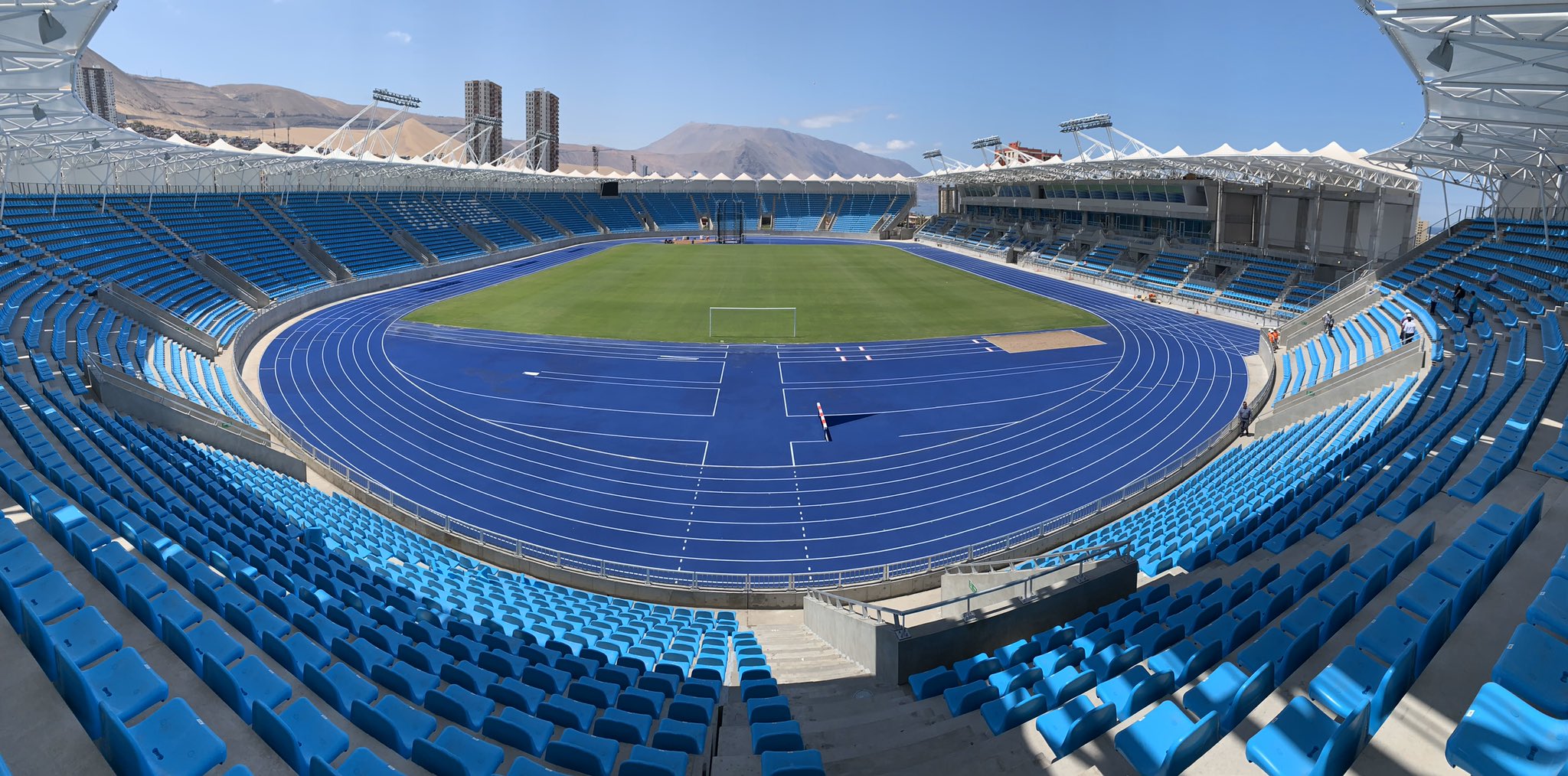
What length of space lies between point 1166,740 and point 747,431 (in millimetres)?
19246

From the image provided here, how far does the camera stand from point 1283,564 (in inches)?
411

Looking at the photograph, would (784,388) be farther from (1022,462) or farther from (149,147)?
(149,147)

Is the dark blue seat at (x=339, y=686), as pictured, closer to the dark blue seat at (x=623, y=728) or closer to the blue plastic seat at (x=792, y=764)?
the dark blue seat at (x=623, y=728)

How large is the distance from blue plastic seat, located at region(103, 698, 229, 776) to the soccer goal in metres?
32.8

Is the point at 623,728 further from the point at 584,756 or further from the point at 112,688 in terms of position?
the point at 112,688

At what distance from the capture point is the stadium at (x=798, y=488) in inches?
234

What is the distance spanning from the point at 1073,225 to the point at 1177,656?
66484 millimetres

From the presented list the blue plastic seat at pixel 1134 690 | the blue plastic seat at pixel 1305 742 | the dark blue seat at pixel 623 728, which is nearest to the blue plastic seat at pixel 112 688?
the dark blue seat at pixel 623 728

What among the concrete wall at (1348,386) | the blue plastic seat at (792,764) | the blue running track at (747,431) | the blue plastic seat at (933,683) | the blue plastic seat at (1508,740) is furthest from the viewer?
the concrete wall at (1348,386)

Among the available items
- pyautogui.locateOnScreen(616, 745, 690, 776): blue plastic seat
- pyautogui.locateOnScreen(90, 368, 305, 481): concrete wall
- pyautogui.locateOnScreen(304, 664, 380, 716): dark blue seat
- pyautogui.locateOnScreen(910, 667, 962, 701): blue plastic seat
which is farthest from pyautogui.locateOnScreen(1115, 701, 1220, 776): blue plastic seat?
pyautogui.locateOnScreen(90, 368, 305, 481): concrete wall

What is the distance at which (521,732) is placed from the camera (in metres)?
5.87

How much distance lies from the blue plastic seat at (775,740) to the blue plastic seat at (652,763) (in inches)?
29.6

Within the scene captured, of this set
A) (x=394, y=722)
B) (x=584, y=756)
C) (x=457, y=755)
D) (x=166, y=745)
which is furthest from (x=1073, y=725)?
(x=166, y=745)

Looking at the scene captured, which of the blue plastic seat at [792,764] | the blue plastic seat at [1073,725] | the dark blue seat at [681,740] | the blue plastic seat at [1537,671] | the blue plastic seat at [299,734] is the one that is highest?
the blue plastic seat at [1537,671]
